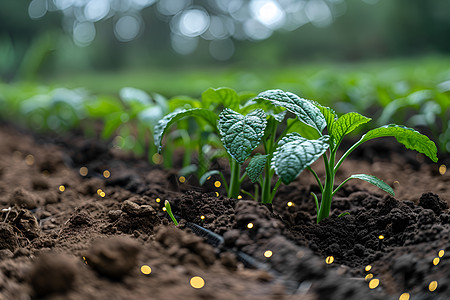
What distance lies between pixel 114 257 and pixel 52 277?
0.12m

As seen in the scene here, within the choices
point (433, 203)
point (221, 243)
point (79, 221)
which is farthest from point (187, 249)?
point (433, 203)

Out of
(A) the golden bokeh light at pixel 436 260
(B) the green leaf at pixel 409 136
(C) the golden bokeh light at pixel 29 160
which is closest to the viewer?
(A) the golden bokeh light at pixel 436 260

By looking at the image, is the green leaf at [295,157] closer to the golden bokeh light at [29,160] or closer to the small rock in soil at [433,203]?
the small rock in soil at [433,203]

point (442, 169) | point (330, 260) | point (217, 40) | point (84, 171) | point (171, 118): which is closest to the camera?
point (330, 260)

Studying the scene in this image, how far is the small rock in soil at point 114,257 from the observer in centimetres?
81

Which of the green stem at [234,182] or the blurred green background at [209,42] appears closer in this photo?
the green stem at [234,182]

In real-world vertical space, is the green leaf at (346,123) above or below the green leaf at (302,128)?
above

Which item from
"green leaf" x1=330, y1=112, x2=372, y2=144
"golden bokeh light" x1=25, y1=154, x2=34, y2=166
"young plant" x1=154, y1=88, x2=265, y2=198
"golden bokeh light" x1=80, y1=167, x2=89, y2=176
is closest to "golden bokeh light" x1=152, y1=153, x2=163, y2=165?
"golden bokeh light" x1=80, y1=167, x2=89, y2=176

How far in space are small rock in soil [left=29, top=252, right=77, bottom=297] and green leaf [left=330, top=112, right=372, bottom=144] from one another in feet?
2.79

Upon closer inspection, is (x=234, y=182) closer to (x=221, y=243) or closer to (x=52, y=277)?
(x=221, y=243)

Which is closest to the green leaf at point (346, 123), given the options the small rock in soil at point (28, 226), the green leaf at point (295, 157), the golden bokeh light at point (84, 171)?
the green leaf at point (295, 157)

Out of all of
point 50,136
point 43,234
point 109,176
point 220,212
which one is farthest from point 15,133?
point 220,212

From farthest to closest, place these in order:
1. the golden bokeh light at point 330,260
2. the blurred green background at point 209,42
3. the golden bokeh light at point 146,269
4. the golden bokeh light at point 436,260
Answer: the blurred green background at point 209,42 → the golden bokeh light at point 330,260 → the golden bokeh light at point 436,260 → the golden bokeh light at point 146,269

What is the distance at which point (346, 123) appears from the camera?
4.04 feet
